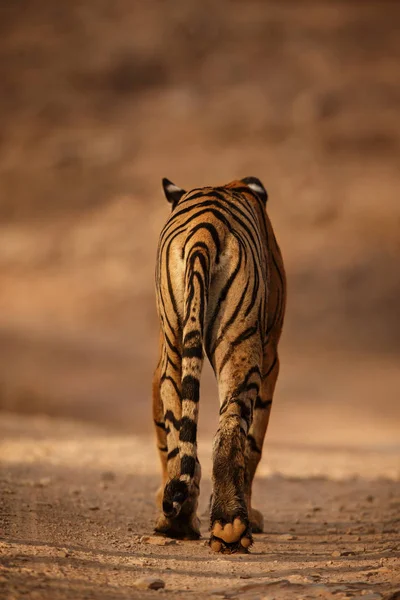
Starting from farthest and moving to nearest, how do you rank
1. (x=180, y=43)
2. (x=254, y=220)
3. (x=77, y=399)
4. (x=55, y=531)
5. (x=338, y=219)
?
1. (x=180, y=43)
2. (x=338, y=219)
3. (x=77, y=399)
4. (x=254, y=220)
5. (x=55, y=531)

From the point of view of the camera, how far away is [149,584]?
17.7 feet

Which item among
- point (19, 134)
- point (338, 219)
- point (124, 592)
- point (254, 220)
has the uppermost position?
point (19, 134)

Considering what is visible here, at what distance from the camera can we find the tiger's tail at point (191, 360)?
611 centimetres

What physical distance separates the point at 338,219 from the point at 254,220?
37082 millimetres

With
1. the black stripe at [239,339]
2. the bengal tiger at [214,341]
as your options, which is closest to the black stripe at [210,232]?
the bengal tiger at [214,341]

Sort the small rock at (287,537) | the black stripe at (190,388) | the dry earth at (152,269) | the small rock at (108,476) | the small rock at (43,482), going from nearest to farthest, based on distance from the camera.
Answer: the black stripe at (190,388), the dry earth at (152,269), the small rock at (287,537), the small rock at (43,482), the small rock at (108,476)

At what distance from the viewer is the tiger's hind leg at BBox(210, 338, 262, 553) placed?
628 cm

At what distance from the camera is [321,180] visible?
4709cm

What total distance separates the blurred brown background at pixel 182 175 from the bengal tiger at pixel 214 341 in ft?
49.1

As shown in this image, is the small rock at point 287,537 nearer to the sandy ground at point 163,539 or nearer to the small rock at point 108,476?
the sandy ground at point 163,539

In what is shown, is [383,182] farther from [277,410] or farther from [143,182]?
Answer: [277,410]

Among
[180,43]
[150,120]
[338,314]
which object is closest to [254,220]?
[338,314]

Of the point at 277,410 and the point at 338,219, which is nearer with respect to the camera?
the point at 277,410

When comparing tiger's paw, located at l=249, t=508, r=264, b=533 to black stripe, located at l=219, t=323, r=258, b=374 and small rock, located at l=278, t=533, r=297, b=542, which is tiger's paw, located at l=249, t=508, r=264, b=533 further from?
black stripe, located at l=219, t=323, r=258, b=374
